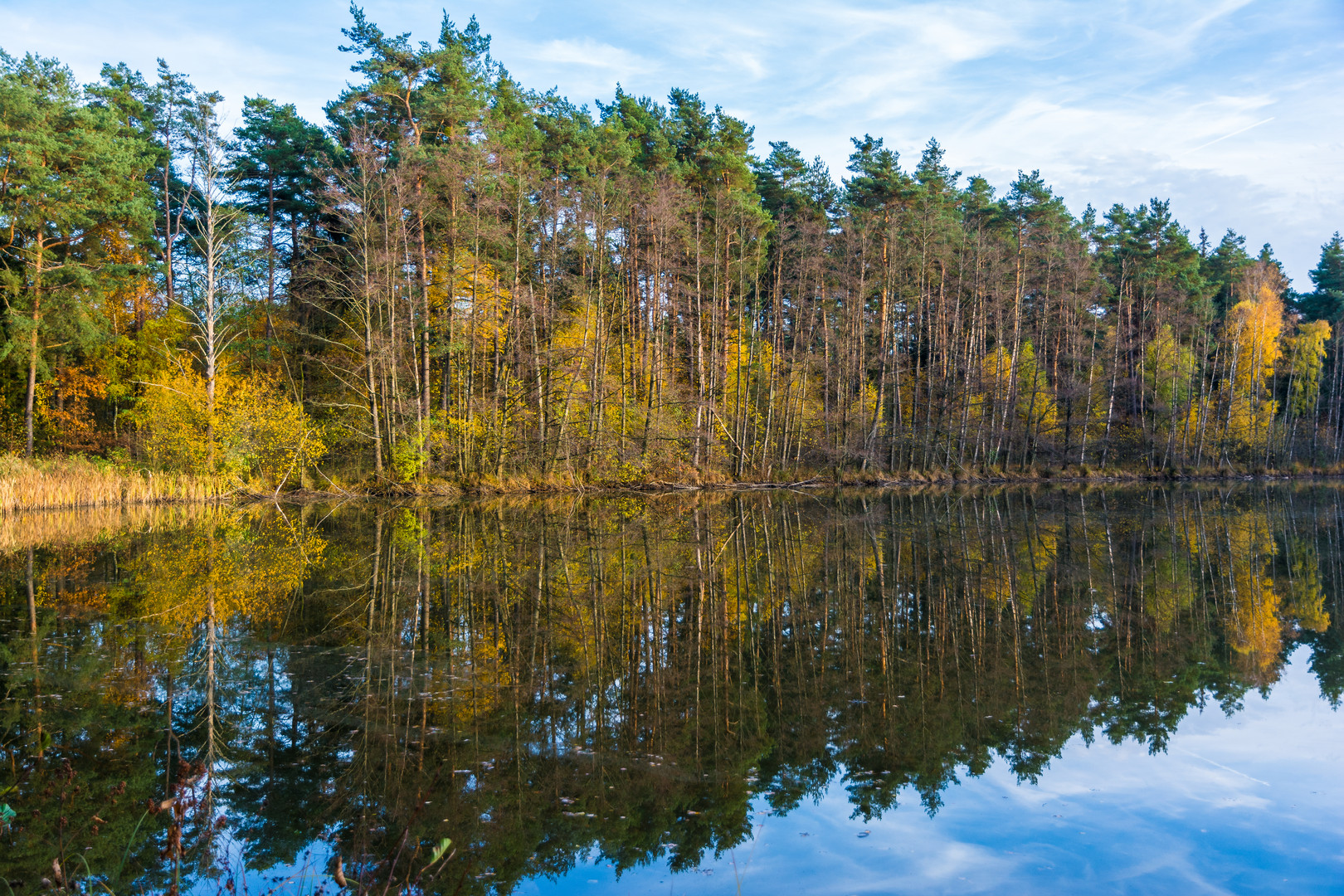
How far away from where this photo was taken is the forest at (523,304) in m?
25.8

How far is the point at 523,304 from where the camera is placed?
26.8 meters

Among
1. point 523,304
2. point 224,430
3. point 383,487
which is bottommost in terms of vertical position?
point 383,487

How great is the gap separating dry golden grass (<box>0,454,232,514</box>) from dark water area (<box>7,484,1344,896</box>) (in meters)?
10.2

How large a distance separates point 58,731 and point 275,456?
21.8 m

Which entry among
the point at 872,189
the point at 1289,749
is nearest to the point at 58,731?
the point at 1289,749

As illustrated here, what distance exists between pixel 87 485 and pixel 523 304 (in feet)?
42.2

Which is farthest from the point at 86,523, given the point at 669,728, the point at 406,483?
the point at 669,728

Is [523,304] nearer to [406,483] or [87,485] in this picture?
[406,483]

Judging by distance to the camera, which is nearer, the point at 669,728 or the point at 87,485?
the point at 669,728

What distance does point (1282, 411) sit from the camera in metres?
52.1

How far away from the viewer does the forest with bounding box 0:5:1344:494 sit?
2575 cm

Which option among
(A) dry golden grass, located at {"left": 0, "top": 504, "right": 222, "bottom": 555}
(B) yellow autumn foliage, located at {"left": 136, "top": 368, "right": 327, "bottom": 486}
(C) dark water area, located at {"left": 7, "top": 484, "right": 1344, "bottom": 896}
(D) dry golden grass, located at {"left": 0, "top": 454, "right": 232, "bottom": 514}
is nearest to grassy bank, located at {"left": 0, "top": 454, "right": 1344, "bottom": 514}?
(D) dry golden grass, located at {"left": 0, "top": 454, "right": 232, "bottom": 514}

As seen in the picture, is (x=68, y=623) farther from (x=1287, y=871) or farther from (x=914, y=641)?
(x=1287, y=871)

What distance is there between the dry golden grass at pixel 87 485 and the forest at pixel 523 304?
1.17 ft
